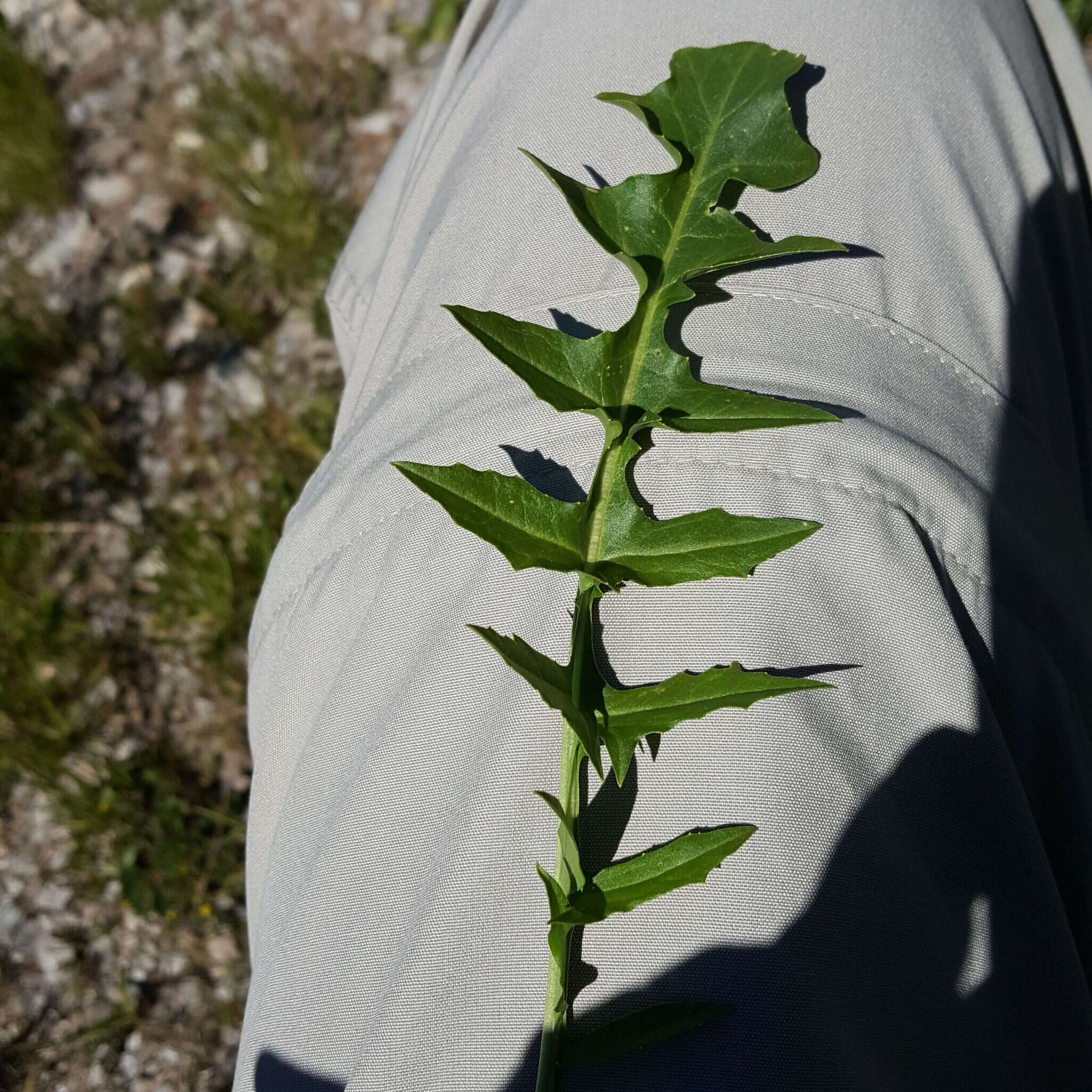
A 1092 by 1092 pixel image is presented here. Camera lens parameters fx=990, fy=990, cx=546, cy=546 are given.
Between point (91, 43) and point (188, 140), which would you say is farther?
point (91, 43)

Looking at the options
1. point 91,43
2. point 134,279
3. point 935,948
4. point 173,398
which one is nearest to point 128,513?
point 173,398

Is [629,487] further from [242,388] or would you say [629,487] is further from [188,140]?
[188,140]

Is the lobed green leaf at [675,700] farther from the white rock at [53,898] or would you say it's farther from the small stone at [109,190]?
the small stone at [109,190]

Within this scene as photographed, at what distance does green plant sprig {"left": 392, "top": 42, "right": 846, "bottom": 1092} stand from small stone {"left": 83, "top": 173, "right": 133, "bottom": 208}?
1.75 m

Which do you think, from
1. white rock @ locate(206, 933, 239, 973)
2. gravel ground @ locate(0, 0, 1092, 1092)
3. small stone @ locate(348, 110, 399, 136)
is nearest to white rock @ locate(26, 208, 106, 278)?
gravel ground @ locate(0, 0, 1092, 1092)

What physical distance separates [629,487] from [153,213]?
5.93 ft

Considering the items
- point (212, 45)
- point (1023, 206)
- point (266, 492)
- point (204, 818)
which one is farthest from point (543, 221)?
point (212, 45)

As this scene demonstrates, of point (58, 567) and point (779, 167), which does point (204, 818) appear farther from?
point (779, 167)

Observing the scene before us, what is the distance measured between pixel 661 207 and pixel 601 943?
634mm

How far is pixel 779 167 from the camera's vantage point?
93 cm

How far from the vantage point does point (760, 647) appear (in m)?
0.83

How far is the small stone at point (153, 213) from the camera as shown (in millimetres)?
2242

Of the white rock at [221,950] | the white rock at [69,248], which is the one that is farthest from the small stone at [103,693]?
the white rock at [69,248]

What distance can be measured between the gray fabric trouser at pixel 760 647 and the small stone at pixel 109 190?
141cm
